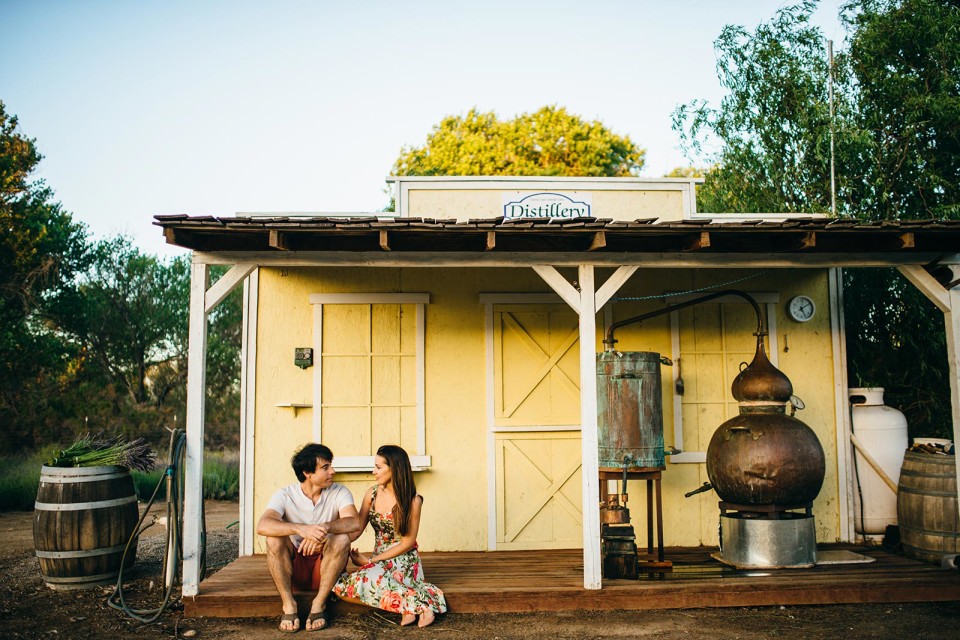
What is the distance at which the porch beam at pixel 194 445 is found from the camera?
4797mm

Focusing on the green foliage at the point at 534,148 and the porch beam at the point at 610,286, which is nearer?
the porch beam at the point at 610,286

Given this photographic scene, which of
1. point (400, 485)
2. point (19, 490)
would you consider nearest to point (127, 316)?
point (19, 490)

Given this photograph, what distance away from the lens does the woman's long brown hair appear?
4.63 metres

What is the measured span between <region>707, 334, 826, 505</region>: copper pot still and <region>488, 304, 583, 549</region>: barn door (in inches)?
53.5

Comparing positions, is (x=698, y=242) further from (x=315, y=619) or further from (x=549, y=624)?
(x=315, y=619)

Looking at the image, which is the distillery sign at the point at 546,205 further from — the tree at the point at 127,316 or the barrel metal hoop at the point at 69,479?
the tree at the point at 127,316

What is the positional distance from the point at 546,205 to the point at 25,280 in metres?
13.8

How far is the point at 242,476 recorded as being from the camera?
619 cm

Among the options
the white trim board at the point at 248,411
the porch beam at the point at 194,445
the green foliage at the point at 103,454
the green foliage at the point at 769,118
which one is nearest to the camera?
the porch beam at the point at 194,445

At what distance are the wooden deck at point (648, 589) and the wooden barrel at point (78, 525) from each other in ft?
3.27

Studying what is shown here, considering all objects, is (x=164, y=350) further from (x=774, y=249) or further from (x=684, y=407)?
(x=774, y=249)

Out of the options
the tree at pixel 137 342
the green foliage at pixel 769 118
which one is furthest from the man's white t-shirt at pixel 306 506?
the tree at pixel 137 342

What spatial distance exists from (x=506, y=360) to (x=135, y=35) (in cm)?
972

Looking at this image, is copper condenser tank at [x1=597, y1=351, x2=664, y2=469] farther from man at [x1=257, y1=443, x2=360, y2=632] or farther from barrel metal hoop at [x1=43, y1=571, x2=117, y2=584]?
barrel metal hoop at [x1=43, y1=571, x2=117, y2=584]
